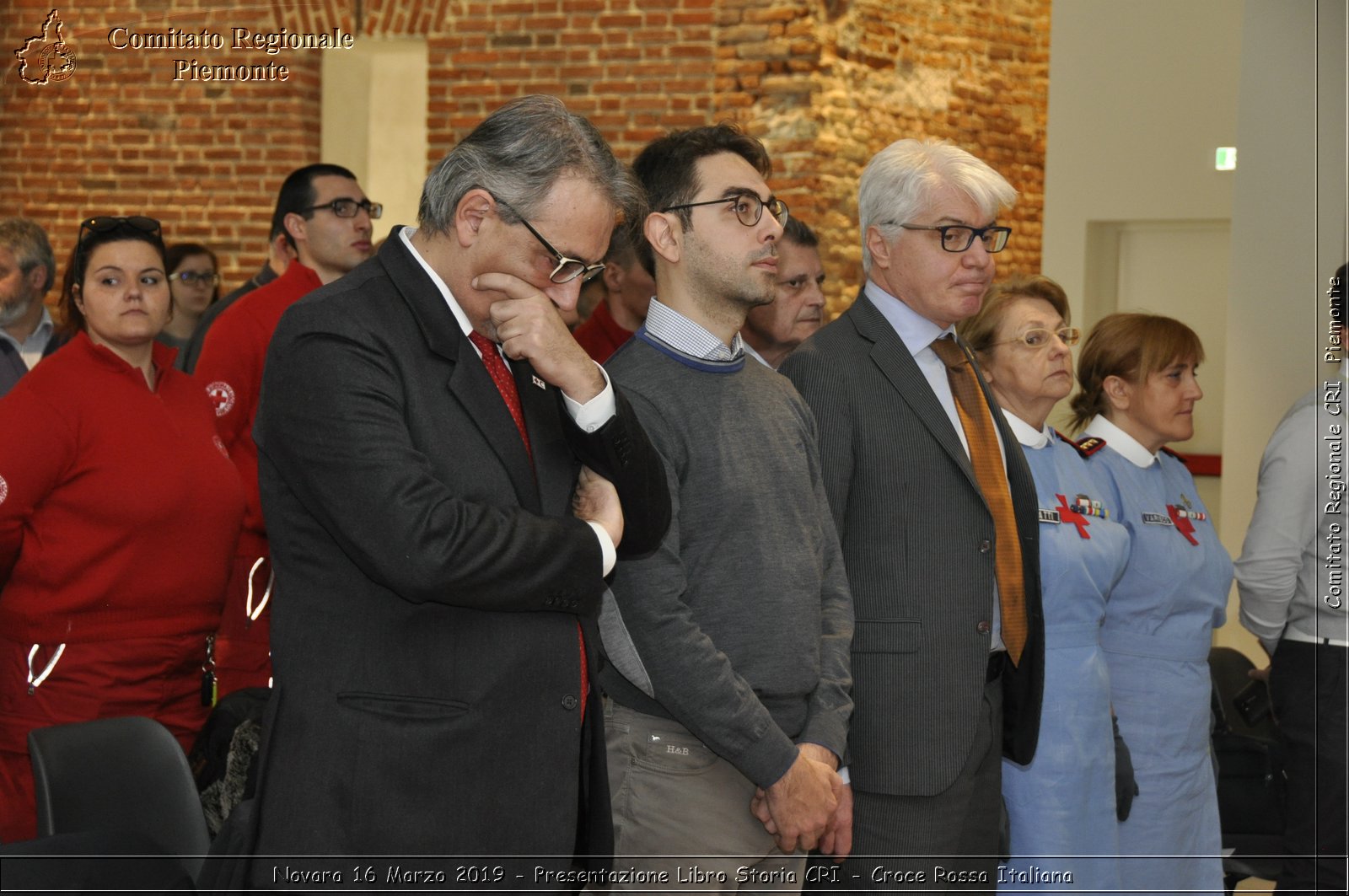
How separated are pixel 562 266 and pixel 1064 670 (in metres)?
1.71

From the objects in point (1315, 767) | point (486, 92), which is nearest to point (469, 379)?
point (1315, 767)

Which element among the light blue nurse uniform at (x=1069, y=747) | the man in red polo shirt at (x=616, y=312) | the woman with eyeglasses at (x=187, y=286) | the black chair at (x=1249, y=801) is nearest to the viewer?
the light blue nurse uniform at (x=1069, y=747)

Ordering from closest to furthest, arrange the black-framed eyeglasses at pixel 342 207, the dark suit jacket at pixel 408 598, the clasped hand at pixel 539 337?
the dark suit jacket at pixel 408 598 → the clasped hand at pixel 539 337 → the black-framed eyeglasses at pixel 342 207

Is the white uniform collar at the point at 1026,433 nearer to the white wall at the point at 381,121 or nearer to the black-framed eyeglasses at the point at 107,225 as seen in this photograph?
the black-framed eyeglasses at the point at 107,225

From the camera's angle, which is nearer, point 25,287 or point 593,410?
point 593,410

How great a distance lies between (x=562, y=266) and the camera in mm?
2004

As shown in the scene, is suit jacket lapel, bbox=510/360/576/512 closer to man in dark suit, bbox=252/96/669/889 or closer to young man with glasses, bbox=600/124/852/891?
man in dark suit, bbox=252/96/669/889

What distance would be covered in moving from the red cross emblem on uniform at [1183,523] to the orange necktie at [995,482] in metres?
0.82

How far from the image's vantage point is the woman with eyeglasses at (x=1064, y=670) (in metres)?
3.05

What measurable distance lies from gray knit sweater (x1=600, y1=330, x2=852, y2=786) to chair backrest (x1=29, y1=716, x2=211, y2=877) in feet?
2.77

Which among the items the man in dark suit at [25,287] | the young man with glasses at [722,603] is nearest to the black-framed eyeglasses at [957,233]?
the young man with glasses at [722,603]

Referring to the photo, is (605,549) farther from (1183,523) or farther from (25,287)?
(25,287)

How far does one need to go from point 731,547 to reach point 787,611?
154mm

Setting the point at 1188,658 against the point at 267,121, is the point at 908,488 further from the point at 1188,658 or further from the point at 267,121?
the point at 267,121
